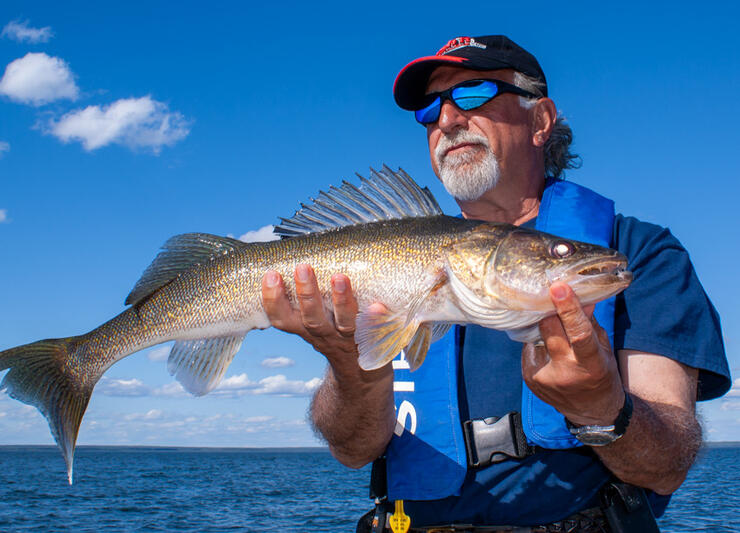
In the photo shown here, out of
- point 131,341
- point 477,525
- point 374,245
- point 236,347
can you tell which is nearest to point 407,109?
point 374,245

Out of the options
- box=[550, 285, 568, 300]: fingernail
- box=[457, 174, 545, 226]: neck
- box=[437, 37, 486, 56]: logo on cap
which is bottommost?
box=[550, 285, 568, 300]: fingernail

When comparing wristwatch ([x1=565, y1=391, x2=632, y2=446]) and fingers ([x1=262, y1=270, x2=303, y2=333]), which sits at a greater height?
fingers ([x1=262, y1=270, x2=303, y2=333])

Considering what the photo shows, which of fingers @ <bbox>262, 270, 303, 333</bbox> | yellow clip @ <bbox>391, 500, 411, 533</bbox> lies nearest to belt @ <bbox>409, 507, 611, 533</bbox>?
yellow clip @ <bbox>391, 500, 411, 533</bbox>

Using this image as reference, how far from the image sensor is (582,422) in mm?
2982

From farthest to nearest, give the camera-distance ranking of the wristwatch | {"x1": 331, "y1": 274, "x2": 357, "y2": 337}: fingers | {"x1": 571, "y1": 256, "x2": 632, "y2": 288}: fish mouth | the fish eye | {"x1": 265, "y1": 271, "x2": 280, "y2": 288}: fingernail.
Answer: {"x1": 265, "y1": 271, "x2": 280, "y2": 288}: fingernail < {"x1": 331, "y1": 274, "x2": 357, "y2": 337}: fingers < the fish eye < the wristwatch < {"x1": 571, "y1": 256, "x2": 632, "y2": 288}: fish mouth

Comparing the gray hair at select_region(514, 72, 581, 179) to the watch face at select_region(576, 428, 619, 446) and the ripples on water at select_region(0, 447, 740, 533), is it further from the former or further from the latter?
the ripples on water at select_region(0, 447, 740, 533)

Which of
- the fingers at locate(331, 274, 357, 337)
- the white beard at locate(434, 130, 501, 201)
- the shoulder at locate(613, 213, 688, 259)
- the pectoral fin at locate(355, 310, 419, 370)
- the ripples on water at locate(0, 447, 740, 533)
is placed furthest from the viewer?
the ripples on water at locate(0, 447, 740, 533)

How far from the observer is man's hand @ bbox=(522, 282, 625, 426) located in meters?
2.65

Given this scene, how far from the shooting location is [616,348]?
354 centimetres

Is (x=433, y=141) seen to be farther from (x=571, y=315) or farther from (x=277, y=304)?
(x=571, y=315)

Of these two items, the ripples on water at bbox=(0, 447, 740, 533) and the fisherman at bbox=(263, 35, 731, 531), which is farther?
the ripples on water at bbox=(0, 447, 740, 533)

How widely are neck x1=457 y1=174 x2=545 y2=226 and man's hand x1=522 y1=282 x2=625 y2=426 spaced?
1.67 meters

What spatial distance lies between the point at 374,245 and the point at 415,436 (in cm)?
132

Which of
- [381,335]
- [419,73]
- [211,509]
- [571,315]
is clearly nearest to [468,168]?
[419,73]
